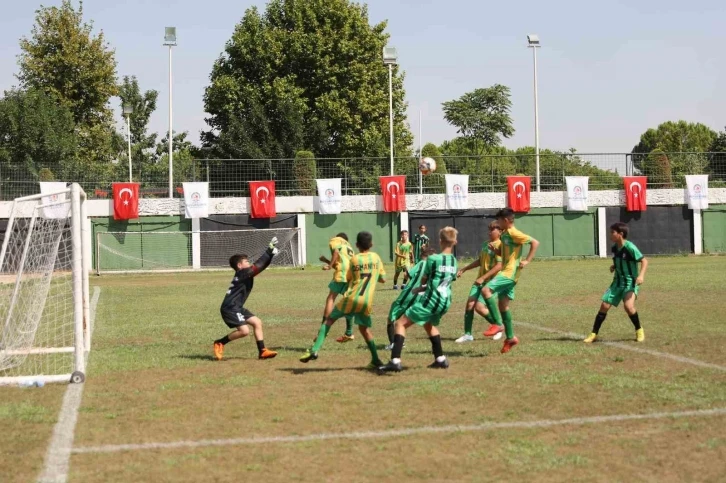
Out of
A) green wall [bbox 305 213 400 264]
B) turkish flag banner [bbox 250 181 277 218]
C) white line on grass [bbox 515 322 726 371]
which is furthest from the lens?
green wall [bbox 305 213 400 264]

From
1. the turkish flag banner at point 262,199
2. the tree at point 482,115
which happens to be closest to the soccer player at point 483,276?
the turkish flag banner at point 262,199

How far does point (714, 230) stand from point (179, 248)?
90.3 ft

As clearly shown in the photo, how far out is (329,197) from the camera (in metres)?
43.8

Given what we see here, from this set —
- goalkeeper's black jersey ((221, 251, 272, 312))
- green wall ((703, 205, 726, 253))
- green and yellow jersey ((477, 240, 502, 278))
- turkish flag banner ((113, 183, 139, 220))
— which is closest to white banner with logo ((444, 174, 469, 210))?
green wall ((703, 205, 726, 253))

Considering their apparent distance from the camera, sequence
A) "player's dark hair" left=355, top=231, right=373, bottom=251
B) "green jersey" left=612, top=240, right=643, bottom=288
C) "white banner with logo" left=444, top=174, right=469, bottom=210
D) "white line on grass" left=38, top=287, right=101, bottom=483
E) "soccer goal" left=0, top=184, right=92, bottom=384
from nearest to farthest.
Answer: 1. "white line on grass" left=38, top=287, right=101, bottom=483
2. "player's dark hair" left=355, top=231, right=373, bottom=251
3. "soccer goal" left=0, top=184, right=92, bottom=384
4. "green jersey" left=612, top=240, right=643, bottom=288
5. "white banner with logo" left=444, top=174, right=469, bottom=210

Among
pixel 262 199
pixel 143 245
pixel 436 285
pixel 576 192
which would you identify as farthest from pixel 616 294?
pixel 576 192

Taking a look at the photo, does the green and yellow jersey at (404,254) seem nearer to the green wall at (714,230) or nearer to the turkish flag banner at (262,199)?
the turkish flag banner at (262,199)

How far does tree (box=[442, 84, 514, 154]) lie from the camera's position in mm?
82188

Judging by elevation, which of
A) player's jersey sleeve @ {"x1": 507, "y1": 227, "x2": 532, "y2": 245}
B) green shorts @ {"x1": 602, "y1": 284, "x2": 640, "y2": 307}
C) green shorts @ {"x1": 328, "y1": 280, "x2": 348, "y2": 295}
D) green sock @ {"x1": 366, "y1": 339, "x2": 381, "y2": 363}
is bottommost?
green sock @ {"x1": 366, "y1": 339, "x2": 381, "y2": 363}

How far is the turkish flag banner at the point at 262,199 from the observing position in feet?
141

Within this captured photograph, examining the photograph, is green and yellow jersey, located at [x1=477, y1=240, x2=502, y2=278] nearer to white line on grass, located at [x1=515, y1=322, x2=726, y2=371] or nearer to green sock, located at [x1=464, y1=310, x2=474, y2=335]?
green sock, located at [x1=464, y1=310, x2=474, y2=335]

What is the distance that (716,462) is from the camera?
21.0ft

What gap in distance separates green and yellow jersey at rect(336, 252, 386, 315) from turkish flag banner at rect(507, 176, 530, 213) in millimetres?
35532

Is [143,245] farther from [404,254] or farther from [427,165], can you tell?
[404,254]
